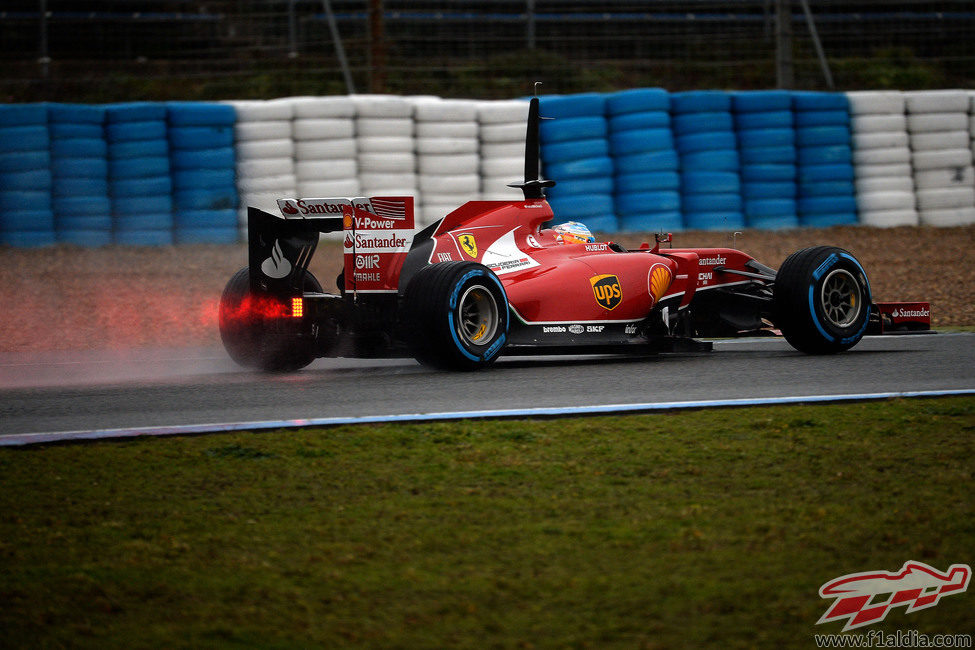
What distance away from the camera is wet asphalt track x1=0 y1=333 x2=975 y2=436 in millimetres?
7062

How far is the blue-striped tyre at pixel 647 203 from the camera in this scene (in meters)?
17.0

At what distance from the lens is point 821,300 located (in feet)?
30.9

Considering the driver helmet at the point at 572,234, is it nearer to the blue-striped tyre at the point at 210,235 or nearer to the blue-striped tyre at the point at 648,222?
the blue-striped tyre at the point at 648,222

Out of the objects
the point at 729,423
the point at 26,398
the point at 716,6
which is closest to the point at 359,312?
the point at 26,398

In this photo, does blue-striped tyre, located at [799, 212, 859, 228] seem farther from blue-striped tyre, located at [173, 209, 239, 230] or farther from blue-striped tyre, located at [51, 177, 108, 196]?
blue-striped tyre, located at [51, 177, 108, 196]

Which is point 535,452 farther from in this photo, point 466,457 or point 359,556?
point 359,556

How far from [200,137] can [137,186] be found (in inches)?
40.1

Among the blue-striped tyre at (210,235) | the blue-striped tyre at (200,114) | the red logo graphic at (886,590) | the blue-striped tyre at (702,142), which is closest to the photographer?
the red logo graphic at (886,590)

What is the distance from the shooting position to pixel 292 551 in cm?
434

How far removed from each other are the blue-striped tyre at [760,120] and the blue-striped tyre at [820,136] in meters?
0.32

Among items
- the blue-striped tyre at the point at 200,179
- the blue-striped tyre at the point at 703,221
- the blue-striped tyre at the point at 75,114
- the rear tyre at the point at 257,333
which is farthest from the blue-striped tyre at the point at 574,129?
the rear tyre at the point at 257,333

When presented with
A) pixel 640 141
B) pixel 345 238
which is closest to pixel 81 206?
pixel 640 141

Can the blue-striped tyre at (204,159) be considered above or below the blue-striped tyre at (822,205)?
above

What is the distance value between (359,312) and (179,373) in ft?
5.14
